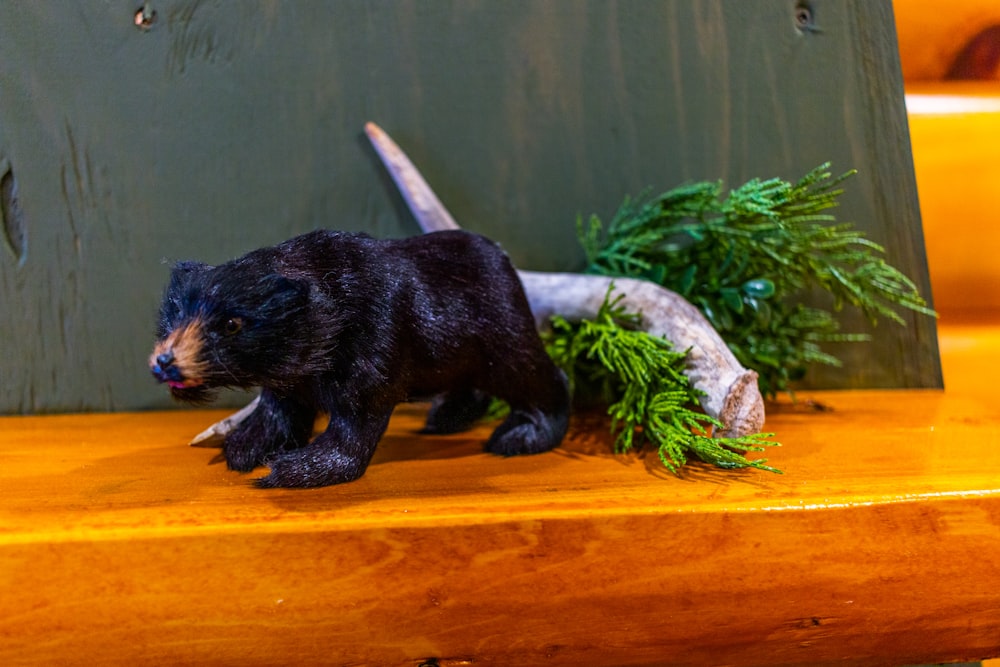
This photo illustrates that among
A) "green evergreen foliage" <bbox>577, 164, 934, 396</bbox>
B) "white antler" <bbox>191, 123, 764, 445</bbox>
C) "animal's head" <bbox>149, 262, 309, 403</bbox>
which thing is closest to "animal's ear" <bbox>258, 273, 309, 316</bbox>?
"animal's head" <bbox>149, 262, 309, 403</bbox>

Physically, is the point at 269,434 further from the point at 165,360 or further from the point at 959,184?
the point at 959,184

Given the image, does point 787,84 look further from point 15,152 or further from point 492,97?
point 15,152

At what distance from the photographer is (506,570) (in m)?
0.60

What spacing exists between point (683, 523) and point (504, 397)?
0.30 metres

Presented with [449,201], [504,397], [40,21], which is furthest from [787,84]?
→ [40,21]

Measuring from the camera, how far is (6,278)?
1052 millimetres

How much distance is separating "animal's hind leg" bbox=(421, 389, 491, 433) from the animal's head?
13.2 inches

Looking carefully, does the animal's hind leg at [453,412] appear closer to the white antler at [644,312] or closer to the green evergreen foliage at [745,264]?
the white antler at [644,312]

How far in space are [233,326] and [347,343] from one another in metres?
0.11

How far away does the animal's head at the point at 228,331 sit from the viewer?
63cm

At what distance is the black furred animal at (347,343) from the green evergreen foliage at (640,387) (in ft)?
0.29

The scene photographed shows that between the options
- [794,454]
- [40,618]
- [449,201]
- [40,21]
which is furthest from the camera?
[449,201]

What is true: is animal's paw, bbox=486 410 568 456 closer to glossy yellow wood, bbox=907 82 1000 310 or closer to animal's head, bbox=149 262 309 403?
animal's head, bbox=149 262 309 403

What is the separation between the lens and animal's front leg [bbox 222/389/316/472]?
766 millimetres
